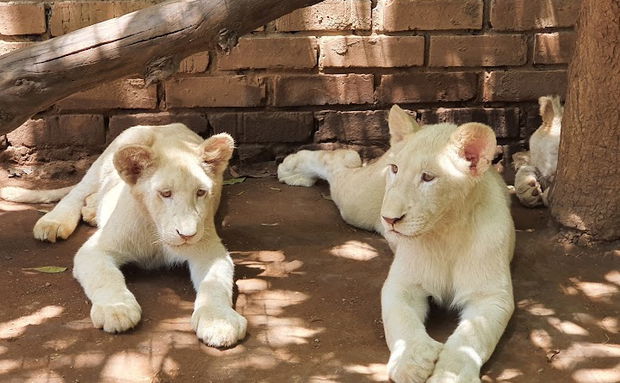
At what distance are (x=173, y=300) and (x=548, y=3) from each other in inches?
157

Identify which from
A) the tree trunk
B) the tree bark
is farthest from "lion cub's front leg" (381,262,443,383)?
the tree bark

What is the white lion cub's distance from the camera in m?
4.33

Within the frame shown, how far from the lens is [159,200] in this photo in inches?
185

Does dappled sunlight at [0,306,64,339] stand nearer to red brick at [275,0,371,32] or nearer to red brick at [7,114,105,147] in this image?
red brick at [7,114,105,147]

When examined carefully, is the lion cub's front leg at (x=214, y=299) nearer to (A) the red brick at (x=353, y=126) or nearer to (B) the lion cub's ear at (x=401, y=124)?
(B) the lion cub's ear at (x=401, y=124)

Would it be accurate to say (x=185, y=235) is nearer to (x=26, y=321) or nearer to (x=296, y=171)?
(x=26, y=321)

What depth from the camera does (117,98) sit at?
683 cm

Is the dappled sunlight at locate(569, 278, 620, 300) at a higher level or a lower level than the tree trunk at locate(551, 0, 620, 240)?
lower

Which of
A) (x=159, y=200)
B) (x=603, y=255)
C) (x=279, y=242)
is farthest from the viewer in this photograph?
(x=279, y=242)

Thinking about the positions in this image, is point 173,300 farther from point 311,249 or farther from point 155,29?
point 155,29

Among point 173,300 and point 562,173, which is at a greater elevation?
point 562,173

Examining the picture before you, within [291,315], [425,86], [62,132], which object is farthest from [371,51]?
[291,315]

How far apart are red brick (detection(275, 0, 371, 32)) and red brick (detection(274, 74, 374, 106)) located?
1.29 ft

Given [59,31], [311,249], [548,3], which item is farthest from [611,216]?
[59,31]
